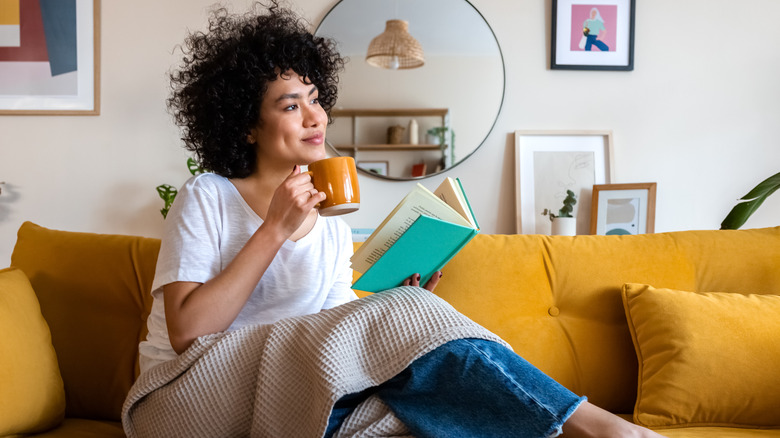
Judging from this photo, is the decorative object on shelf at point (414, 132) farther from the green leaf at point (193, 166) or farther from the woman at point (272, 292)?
the green leaf at point (193, 166)

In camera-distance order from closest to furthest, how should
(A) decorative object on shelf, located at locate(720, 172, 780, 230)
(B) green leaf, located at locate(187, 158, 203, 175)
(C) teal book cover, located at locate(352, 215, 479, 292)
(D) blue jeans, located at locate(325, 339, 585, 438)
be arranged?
1. (D) blue jeans, located at locate(325, 339, 585, 438)
2. (C) teal book cover, located at locate(352, 215, 479, 292)
3. (A) decorative object on shelf, located at locate(720, 172, 780, 230)
4. (B) green leaf, located at locate(187, 158, 203, 175)

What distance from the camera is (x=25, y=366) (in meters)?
1.22

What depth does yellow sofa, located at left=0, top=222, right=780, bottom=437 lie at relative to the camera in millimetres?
1338

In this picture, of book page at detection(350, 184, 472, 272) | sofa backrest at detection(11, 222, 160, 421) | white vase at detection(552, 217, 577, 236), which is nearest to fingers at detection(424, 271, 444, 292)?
book page at detection(350, 184, 472, 272)

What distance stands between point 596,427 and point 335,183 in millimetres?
621

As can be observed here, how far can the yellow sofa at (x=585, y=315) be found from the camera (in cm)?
134

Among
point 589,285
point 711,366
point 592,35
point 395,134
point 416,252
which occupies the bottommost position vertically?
point 711,366

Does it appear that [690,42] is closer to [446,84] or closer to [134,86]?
[446,84]

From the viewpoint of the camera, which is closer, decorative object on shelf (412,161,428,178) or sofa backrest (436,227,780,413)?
sofa backrest (436,227,780,413)

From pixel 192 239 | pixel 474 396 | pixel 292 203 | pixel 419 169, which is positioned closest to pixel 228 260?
pixel 192 239

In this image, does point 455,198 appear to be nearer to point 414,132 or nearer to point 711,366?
point 711,366

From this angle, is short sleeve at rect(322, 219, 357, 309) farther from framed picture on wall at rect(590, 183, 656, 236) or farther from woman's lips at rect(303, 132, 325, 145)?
framed picture on wall at rect(590, 183, 656, 236)

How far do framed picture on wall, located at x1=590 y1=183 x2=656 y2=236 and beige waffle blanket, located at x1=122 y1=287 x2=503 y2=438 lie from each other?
1265mm

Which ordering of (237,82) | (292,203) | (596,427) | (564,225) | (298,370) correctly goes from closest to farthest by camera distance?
(596,427)
(298,370)
(292,203)
(237,82)
(564,225)
